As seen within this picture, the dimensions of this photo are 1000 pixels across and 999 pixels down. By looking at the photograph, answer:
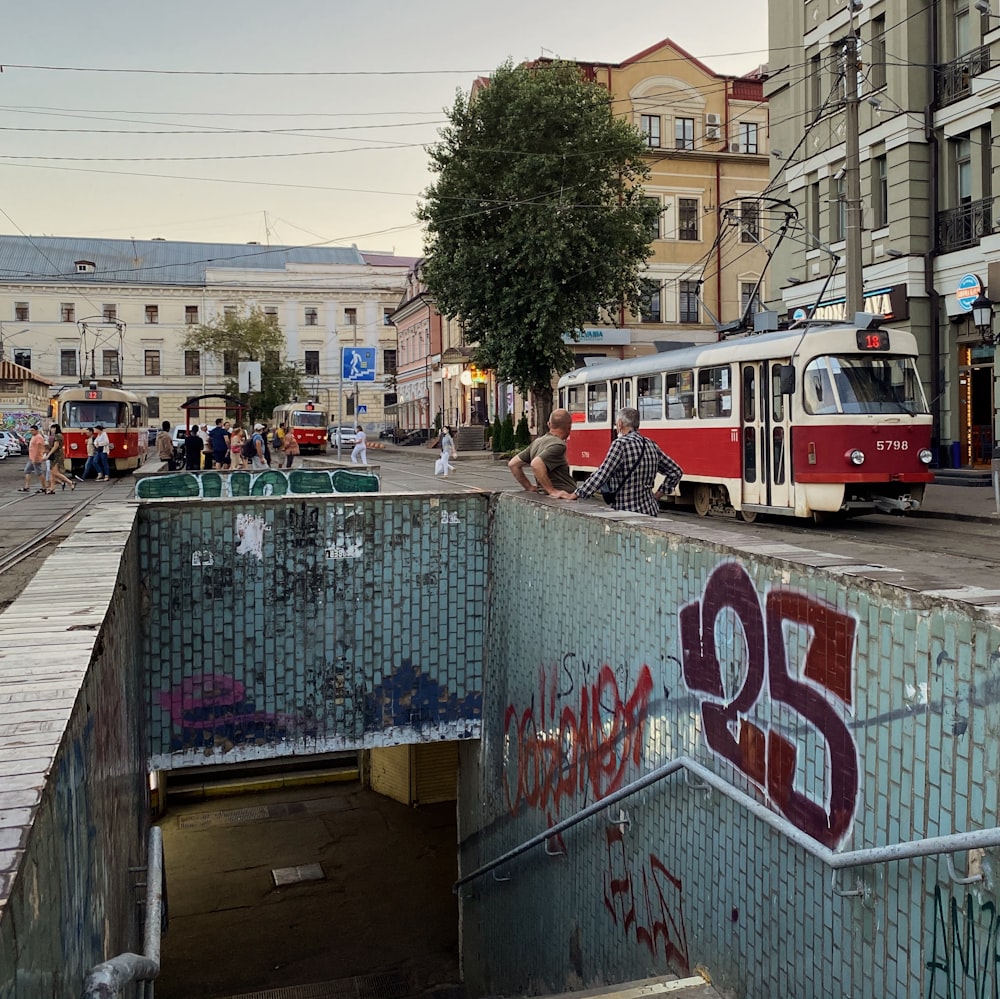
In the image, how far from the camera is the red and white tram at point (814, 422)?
1403 cm

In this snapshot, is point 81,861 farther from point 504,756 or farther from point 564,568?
point 504,756

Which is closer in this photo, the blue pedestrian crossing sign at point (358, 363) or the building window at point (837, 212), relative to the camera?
the blue pedestrian crossing sign at point (358, 363)

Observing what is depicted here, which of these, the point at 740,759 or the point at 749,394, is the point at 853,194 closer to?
the point at 749,394

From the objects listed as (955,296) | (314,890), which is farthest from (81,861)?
(955,296)

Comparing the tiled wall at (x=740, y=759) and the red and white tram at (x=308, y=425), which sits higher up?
the red and white tram at (x=308, y=425)

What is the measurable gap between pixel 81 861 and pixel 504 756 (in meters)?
6.77

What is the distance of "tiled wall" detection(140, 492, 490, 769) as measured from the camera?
960 centimetres

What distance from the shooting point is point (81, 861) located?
357cm

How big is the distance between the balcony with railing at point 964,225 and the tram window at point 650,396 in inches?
371

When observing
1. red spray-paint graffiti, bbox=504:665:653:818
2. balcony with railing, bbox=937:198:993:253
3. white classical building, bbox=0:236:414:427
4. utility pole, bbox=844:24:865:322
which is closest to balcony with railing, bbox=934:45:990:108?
balcony with railing, bbox=937:198:993:253

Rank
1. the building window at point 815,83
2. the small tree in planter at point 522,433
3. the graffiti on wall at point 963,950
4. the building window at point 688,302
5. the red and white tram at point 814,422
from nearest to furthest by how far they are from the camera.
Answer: the graffiti on wall at point 963,950 → the red and white tram at point 814,422 → the building window at point 815,83 → the small tree in planter at point 522,433 → the building window at point 688,302

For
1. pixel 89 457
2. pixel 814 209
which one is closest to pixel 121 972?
pixel 814 209

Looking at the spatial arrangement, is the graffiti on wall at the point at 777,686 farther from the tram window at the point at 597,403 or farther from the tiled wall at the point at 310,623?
the tram window at the point at 597,403

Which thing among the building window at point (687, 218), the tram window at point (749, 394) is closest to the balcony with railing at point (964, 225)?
the tram window at point (749, 394)
